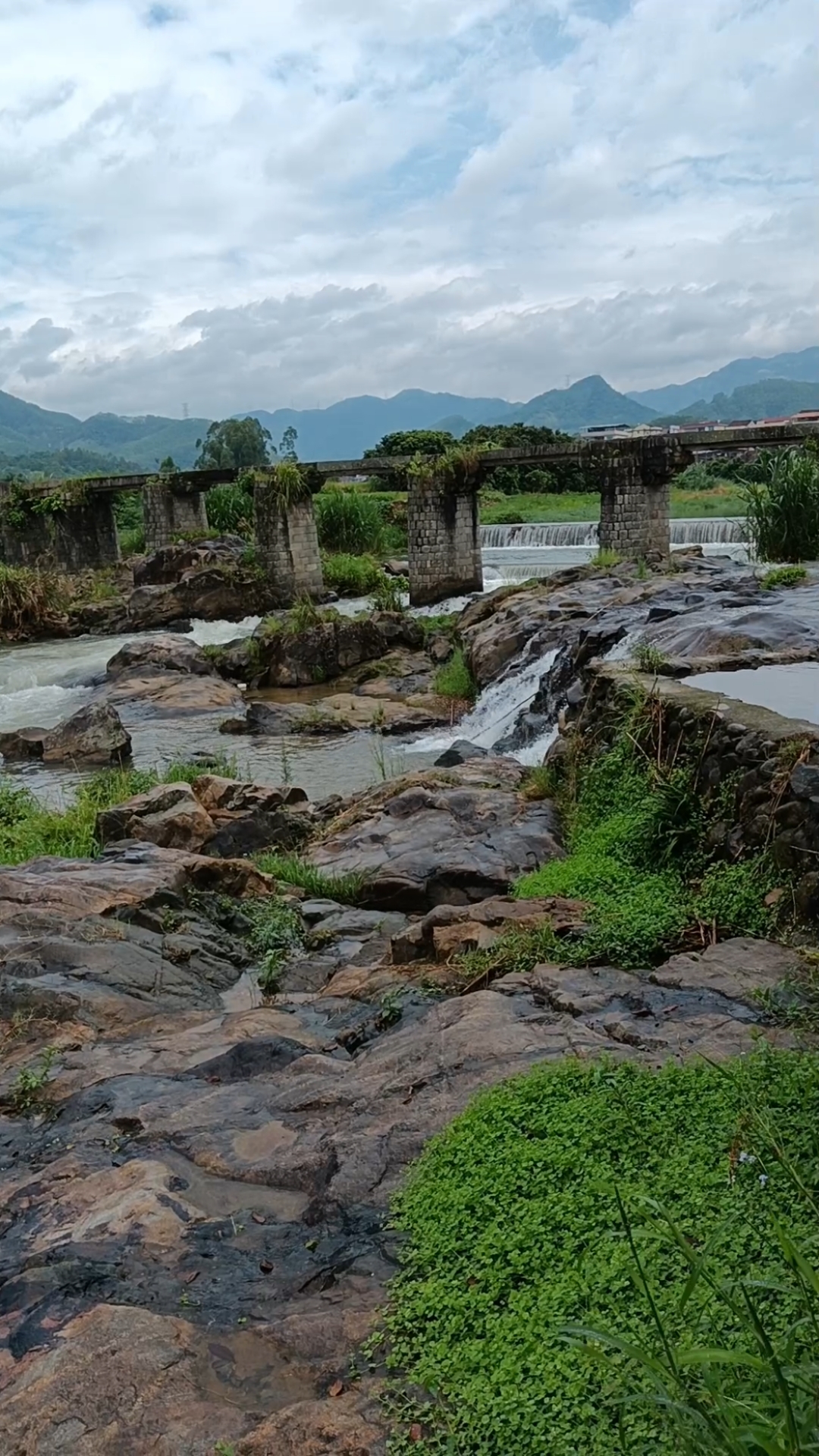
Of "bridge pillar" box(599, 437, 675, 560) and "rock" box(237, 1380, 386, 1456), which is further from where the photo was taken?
"bridge pillar" box(599, 437, 675, 560)

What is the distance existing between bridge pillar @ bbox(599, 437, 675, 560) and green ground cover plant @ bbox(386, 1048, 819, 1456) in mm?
19350

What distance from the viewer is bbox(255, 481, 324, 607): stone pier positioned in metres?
26.0

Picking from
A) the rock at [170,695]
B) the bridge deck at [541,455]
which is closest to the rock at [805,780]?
the rock at [170,695]

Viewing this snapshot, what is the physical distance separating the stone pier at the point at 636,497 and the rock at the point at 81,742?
37.9ft

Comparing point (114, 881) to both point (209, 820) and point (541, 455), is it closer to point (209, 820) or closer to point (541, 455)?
point (209, 820)

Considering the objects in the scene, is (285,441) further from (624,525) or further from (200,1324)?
(200,1324)

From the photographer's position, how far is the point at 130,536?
36.6 meters

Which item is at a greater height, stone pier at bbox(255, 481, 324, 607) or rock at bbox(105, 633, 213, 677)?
stone pier at bbox(255, 481, 324, 607)

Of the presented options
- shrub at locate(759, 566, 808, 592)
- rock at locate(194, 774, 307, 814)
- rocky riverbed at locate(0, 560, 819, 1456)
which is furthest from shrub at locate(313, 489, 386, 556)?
rocky riverbed at locate(0, 560, 819, 1456)

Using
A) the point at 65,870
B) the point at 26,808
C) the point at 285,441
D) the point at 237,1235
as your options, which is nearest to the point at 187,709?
the point at 26,808

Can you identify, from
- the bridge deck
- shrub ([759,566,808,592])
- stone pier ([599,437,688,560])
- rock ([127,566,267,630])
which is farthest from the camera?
rock ([127,566,267,630])

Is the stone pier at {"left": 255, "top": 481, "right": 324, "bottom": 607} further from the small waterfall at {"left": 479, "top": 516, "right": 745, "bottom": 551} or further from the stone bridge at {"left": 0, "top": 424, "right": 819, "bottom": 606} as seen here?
the small waterfall at {"left": 479, "top": 516, "right": 745, "bottom": 551}

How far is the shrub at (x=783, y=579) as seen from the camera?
13617 mm

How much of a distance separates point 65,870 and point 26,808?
326cm
